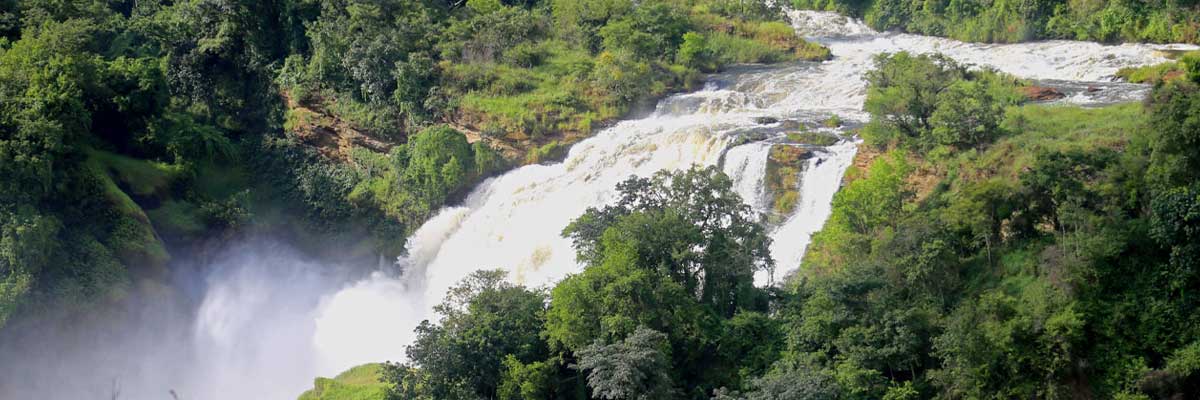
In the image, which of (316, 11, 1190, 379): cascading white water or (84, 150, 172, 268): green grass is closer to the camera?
(316, 11, 1190, 379): cascading white water

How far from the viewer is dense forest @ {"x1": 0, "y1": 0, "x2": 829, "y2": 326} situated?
34094 millimetres

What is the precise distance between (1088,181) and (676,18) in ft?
79.8

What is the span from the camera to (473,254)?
3678cm

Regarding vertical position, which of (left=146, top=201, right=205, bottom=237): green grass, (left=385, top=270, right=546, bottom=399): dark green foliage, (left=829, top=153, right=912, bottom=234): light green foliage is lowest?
(left=385, top=270, right=546, bottom=399): dark green foliage

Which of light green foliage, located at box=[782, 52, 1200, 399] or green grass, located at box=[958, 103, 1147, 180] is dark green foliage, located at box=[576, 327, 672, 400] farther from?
green grass, located at box=[958, 103, 1147, 180]

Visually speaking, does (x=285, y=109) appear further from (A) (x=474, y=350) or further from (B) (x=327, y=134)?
(A) (x=474, y=350)

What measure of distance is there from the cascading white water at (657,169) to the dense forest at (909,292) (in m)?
2.94

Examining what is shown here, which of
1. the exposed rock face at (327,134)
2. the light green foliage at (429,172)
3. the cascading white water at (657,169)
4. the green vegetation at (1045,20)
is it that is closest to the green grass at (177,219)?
the cascading white water at (657,169)

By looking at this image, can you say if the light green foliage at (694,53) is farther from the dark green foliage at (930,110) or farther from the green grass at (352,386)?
the green grass at (352,386)

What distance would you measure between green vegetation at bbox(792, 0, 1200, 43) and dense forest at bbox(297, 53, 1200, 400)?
13103 millimetres

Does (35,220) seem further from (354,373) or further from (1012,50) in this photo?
(1012,50)

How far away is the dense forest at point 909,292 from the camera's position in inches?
859

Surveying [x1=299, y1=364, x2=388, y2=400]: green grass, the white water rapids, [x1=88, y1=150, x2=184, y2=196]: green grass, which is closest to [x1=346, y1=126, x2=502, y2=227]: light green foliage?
the white water rapids

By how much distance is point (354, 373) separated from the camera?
104ft
